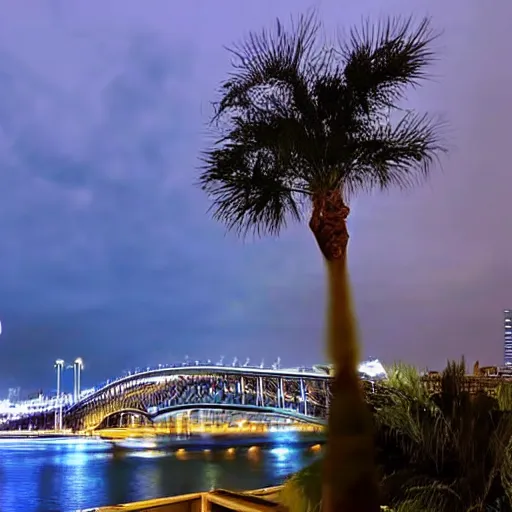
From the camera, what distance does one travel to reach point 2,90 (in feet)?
23.0

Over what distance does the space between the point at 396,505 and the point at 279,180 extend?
1.14 meters

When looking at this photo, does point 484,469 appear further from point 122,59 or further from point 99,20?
point 122,59

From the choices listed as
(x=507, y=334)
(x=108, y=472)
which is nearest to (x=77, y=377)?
(x=108, y=472)

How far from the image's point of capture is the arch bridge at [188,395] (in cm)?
1716

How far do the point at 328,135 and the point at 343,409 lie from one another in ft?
2.92

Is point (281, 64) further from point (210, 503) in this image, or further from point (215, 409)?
point (215, 409)

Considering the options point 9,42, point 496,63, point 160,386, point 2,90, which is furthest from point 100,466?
point 496,63

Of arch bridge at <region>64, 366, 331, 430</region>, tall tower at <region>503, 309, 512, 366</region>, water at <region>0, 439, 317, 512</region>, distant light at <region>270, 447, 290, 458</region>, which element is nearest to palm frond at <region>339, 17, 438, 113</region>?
tall tower at <region>503, 309, 512, 366</region>

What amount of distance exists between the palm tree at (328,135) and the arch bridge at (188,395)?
1405cm

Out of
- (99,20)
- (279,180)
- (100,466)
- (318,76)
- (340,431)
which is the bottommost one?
(100,466)

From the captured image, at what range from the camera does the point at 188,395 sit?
19.6m

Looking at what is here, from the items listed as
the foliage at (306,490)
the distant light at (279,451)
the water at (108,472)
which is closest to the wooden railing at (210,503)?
the foliage at (306,490)

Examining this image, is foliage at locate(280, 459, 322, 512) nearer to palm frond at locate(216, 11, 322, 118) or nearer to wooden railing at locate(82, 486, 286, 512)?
wooden railing at locate(82, 486, 286, 512)

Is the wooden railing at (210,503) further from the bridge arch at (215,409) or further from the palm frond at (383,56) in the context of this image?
the bridge arch at (215,409)
